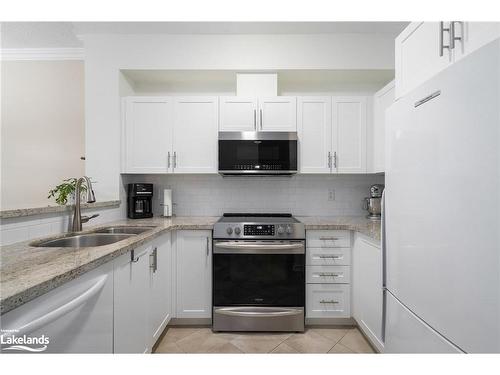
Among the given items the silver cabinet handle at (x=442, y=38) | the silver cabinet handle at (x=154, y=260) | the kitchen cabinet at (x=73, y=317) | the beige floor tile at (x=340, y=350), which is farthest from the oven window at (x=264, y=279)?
the silver cabinet handle at (x=442, y=38)

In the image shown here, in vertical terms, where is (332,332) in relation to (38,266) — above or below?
below

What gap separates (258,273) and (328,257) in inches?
24.2

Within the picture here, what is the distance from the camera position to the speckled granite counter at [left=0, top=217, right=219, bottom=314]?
74 cm

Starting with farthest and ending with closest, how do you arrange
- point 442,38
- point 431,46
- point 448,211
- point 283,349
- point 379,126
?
1. point 379,126
2. point 283,349
3. point 431,46
4. point 442,38
5. point 448,211

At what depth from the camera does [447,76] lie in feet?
2.99

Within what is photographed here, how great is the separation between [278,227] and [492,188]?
1.55 meters

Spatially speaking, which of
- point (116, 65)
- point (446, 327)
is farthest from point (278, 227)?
point (116, 65)

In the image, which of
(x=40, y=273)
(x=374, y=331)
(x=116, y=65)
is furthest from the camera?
(x=116, y=65)

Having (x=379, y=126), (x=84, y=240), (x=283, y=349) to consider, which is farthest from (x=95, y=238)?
(x=379, y=126)

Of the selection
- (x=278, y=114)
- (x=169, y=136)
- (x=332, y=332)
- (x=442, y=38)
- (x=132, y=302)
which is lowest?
(x=332, y=332)

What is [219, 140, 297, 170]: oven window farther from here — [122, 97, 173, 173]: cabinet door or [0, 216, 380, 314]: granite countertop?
[0, 216, 380, 314]: granite countertop

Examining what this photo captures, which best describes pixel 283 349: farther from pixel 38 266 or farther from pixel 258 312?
pixel 38 266

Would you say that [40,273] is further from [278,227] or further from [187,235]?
[278,227]

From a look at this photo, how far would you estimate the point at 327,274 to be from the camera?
88.0 inches
